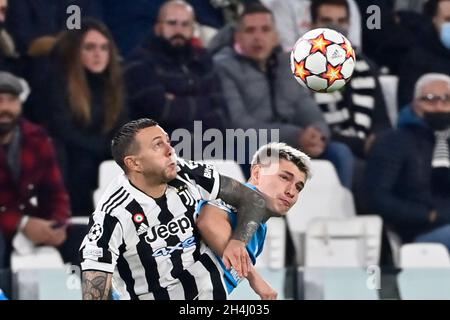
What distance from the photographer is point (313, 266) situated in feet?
36.5

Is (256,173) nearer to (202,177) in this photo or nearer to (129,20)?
(202,177)

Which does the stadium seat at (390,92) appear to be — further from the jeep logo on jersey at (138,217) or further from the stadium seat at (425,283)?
the jeep logo on jersey at (138,217)

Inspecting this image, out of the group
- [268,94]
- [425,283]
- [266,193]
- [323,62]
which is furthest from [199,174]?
[425,283]

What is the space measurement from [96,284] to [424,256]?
438 centimetres

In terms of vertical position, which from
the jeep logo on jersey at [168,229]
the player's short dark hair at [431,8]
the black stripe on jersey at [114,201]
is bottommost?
the jeep logo on jersey at [168,229]

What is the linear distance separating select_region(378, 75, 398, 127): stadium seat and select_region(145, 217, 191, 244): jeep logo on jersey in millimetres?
4158

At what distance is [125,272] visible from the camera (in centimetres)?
799

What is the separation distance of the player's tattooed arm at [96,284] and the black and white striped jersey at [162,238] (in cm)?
Result: 10

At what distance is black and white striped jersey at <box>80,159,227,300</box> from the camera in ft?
25.5

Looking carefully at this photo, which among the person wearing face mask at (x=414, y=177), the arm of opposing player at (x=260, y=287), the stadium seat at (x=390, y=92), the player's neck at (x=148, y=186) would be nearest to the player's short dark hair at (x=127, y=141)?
the player's neck at (x=148, y=186)

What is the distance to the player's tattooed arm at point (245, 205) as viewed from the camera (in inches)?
306

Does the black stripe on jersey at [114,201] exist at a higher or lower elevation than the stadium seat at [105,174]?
higher
